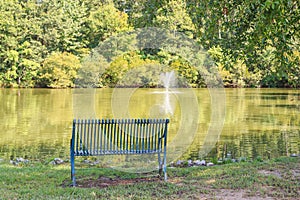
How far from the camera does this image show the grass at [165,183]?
4.91 meters

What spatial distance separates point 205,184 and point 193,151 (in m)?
4.18

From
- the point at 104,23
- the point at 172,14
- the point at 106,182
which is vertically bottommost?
the point at 106,182

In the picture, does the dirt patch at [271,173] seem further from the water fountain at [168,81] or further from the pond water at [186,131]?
the water fountain at [168,81]

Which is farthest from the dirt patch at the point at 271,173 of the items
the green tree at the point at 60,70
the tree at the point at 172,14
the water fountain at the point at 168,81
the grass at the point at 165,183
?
the green tree at the point at 60,70

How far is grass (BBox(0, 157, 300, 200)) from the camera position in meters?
4.91

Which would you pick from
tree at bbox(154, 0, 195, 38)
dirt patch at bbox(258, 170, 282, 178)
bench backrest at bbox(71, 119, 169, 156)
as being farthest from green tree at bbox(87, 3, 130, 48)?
dirt patch at bbox(258, 170, 282, 178)

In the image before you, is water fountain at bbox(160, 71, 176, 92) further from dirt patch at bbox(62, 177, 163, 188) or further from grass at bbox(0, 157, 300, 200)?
dirt patch at bbox(62, 177, 163, 188)

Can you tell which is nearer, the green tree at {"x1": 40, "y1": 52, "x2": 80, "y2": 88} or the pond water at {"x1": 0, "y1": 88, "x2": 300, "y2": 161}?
the pond water at {"x1": 0, "y1": 88, "x2": 300, "y2": 161}

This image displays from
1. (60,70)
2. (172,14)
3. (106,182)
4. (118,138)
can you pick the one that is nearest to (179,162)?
(118,138)

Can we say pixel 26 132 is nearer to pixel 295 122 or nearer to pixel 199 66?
pixel 295 122

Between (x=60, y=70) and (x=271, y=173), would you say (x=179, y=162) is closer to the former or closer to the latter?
(x=271, y=173)

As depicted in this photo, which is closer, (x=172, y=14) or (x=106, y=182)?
(x=106, y=182)

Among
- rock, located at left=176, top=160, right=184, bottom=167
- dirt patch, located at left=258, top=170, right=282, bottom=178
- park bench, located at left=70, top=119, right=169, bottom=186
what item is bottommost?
rock, located at left=176, top=160, right=184, bottom=167

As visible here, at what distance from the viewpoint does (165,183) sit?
18.0 feet
